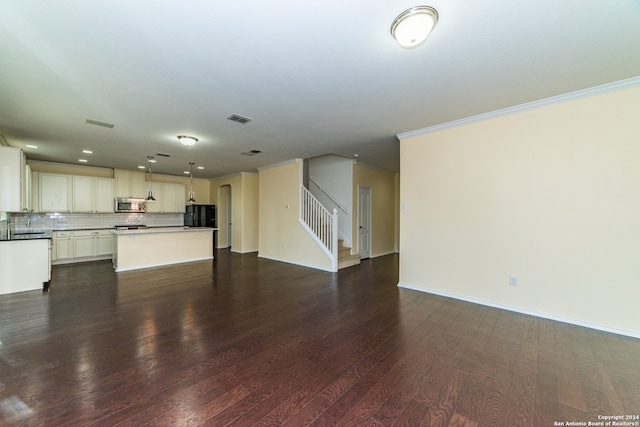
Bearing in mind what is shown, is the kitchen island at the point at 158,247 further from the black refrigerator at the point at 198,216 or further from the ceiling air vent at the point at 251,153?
the ceiling air vent at the point at 251,153

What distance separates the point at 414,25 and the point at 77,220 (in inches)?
370

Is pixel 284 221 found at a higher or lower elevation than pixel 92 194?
lower

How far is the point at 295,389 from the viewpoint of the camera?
1867mm

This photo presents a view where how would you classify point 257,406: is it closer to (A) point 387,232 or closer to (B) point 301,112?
(B) point 301,112

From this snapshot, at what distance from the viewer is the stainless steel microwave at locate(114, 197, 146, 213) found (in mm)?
7509

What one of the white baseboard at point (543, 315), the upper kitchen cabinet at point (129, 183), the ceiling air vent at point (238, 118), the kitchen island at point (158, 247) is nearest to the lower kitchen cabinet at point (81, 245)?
the kitchen island at point (158, 247)

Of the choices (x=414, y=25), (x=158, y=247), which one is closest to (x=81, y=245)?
(x=158, y=247)

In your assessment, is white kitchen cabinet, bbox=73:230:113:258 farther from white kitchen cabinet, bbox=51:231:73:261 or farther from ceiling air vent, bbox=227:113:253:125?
ceiling air vent, bbox=227:113:253:125

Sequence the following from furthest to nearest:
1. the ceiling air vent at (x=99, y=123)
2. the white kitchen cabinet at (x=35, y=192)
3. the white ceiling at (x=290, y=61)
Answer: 1. the white kitchen cabinet at (x=35, y=192)
2. the ceiling air vent at (x=99, y=123)
3. the white ceiling at (x=290, y=61)

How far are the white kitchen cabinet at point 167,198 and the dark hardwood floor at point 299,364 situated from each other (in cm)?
474

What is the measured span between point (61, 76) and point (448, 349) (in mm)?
4763

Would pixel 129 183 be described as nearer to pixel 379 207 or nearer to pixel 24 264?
pixel 24 264

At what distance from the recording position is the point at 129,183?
25.3 ft

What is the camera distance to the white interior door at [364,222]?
6.98 m
